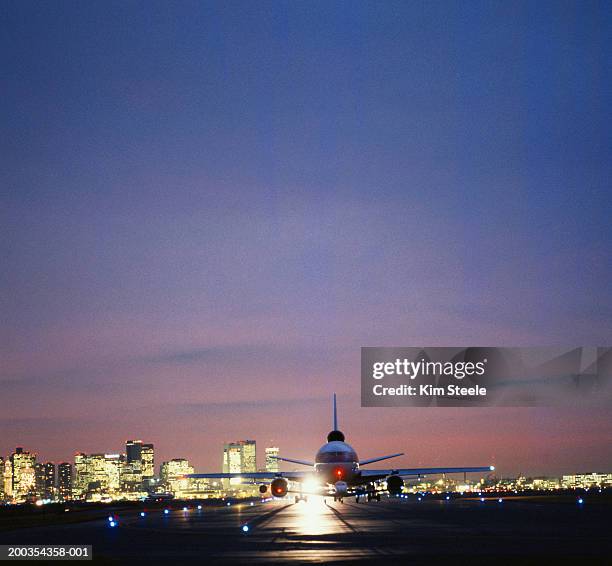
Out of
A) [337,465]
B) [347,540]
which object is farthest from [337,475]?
[347,540]

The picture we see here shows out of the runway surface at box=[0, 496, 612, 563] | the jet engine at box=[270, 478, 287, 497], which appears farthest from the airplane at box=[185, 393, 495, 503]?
the runway surface at box=[0, 496, 612, 563]

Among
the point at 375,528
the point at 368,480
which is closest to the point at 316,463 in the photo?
the point at 368,480

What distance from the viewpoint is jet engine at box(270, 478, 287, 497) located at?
99.1 m

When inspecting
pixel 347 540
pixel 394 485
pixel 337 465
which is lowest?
pixel 394 485

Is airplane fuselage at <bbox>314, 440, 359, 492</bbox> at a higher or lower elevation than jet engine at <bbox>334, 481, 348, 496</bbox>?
higher

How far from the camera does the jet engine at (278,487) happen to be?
99.1 metres

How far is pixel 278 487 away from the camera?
326ft

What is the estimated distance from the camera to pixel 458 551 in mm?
34125

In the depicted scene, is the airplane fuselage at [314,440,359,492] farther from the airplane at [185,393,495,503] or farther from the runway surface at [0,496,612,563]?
the runway surface at [0,496,612,563]

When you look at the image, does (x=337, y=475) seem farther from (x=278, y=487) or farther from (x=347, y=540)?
(x=347, y=540)

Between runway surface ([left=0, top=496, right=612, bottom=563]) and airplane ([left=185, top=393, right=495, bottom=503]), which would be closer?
runway surface ([left=0, top=496, right=612, bottom=563])

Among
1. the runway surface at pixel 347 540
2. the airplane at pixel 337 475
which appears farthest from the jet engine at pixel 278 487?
the runway surface at pixel 347 540

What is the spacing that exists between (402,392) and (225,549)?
3740cm

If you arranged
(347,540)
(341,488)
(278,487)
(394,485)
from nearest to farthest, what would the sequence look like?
(347,540), (341,488), (278,487), (394,485)
